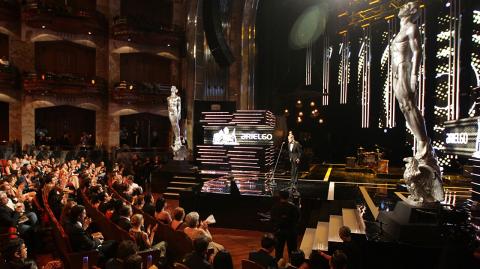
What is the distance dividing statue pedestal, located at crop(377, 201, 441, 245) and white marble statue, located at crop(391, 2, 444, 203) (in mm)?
229

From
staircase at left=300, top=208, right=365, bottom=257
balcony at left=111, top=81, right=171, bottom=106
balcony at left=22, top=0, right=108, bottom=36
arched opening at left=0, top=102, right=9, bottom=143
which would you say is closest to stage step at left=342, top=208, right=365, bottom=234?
staircase at left=300, top=208, right=365, bottom=257

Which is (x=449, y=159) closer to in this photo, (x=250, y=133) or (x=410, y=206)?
(x=250, y=133)

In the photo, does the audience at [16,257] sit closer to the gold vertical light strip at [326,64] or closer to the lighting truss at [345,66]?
the lighting truss at [345,66]

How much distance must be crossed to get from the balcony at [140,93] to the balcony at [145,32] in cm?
249

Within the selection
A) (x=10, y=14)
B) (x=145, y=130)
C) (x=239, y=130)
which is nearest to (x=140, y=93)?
(x=145, y=130)

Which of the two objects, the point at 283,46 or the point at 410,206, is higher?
the point at 283,46

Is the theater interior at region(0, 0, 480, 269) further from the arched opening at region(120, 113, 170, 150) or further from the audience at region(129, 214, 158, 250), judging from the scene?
the arched opening at region(120, 113, 170, 150)

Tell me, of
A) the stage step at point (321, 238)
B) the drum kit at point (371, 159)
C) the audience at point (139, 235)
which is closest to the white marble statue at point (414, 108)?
the stage step at point (321, 238)

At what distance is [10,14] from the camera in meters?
19.5

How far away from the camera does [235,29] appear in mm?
24047

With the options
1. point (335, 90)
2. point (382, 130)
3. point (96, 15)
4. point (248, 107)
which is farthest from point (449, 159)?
point (96, 15)

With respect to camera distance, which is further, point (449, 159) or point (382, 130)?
point (382, 130)

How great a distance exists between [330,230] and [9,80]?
1817 cm

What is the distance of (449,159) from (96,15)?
736 inches
